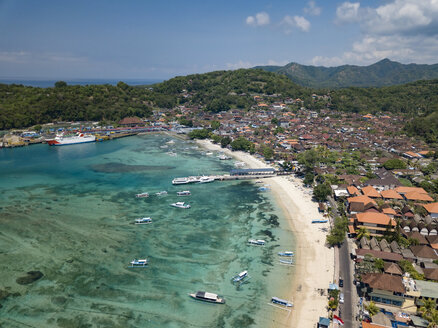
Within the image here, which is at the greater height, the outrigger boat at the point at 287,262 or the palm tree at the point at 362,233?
the palm tree at the point at 362,233

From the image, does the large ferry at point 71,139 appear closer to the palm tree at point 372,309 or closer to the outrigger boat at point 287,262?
the outrigger boat at point 287,262

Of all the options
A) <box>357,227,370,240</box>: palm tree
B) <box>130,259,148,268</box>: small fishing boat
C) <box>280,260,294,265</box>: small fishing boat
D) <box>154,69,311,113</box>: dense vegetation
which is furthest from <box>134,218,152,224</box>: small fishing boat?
<box>154,69,311,113</box>: dense vegetation

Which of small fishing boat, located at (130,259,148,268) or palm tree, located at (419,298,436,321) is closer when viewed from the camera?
palm tree, located at (419,298,436,321)

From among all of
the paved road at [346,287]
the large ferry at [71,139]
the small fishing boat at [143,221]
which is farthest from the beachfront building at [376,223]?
the large ferry at [71,139]

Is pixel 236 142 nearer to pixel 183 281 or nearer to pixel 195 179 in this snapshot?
pixel 195 179

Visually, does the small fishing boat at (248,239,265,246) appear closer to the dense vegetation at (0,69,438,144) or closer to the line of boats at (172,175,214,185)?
the line of boats at (172,175,214,185)

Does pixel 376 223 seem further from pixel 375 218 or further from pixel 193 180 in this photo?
pixel 193 180
